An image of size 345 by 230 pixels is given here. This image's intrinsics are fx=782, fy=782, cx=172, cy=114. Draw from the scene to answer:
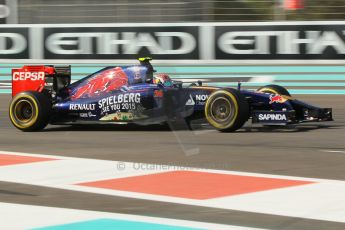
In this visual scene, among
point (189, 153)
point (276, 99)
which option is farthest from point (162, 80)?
point (189, 153)

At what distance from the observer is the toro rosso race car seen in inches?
428

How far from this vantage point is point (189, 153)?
29.5ft

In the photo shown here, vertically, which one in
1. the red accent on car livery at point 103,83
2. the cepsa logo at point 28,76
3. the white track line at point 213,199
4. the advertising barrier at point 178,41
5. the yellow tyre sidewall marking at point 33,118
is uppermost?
the advertising barrier at point 178,41

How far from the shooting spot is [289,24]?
54.7 ft

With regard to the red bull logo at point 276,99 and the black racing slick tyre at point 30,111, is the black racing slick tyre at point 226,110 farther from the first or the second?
the black racing slick tyre at point 30,111

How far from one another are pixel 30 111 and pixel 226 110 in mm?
3114

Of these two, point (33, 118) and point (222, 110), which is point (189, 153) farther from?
point (33, 118)

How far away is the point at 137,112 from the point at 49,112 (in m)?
1.42

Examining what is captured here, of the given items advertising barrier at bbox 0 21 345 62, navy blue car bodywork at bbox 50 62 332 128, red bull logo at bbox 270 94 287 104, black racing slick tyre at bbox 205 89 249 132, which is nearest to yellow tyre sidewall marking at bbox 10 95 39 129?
navy blue car bodywork at bbox 50 62 332 128

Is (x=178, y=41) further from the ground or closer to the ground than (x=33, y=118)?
further from the ground

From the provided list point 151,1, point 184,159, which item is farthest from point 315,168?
point 151,1

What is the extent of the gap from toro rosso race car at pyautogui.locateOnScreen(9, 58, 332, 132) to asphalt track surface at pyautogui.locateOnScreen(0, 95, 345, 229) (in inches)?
8.5

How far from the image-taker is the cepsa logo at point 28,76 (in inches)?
479

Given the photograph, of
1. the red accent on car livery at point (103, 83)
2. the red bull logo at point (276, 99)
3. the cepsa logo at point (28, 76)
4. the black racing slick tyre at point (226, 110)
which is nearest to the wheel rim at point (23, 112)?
the cepsa logo at point (28, 76)
